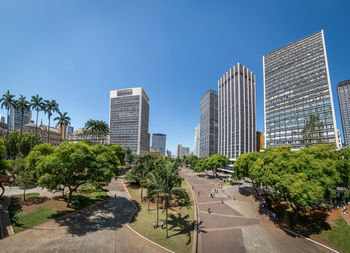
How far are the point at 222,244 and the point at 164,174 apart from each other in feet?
31.7

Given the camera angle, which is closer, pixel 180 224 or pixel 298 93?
pixel 180 224

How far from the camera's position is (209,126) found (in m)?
147

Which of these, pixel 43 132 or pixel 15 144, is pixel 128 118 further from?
pixel 15 144

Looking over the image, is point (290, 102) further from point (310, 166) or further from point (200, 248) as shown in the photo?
point (200, 248)

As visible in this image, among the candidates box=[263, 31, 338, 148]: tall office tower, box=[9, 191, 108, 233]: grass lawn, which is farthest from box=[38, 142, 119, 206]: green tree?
box=[263, 31, 338, 148]: tall office tower

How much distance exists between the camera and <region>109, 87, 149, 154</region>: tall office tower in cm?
12825

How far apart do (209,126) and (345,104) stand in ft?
600

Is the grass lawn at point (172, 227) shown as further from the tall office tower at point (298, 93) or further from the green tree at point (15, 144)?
the tall office tower at point (298, 93)

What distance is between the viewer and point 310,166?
63.9 ft

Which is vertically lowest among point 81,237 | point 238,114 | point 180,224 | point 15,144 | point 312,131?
point 180,224

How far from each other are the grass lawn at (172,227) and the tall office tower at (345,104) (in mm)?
252379

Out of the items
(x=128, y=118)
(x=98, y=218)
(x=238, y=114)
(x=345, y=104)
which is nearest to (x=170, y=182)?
(x=98, y=218)

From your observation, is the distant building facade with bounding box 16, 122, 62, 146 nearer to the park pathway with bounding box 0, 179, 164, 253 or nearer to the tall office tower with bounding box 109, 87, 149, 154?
the tall office tower with bounding box 109, 87, 149, 154

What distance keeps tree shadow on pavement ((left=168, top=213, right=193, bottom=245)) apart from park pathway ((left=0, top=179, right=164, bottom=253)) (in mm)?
4351
